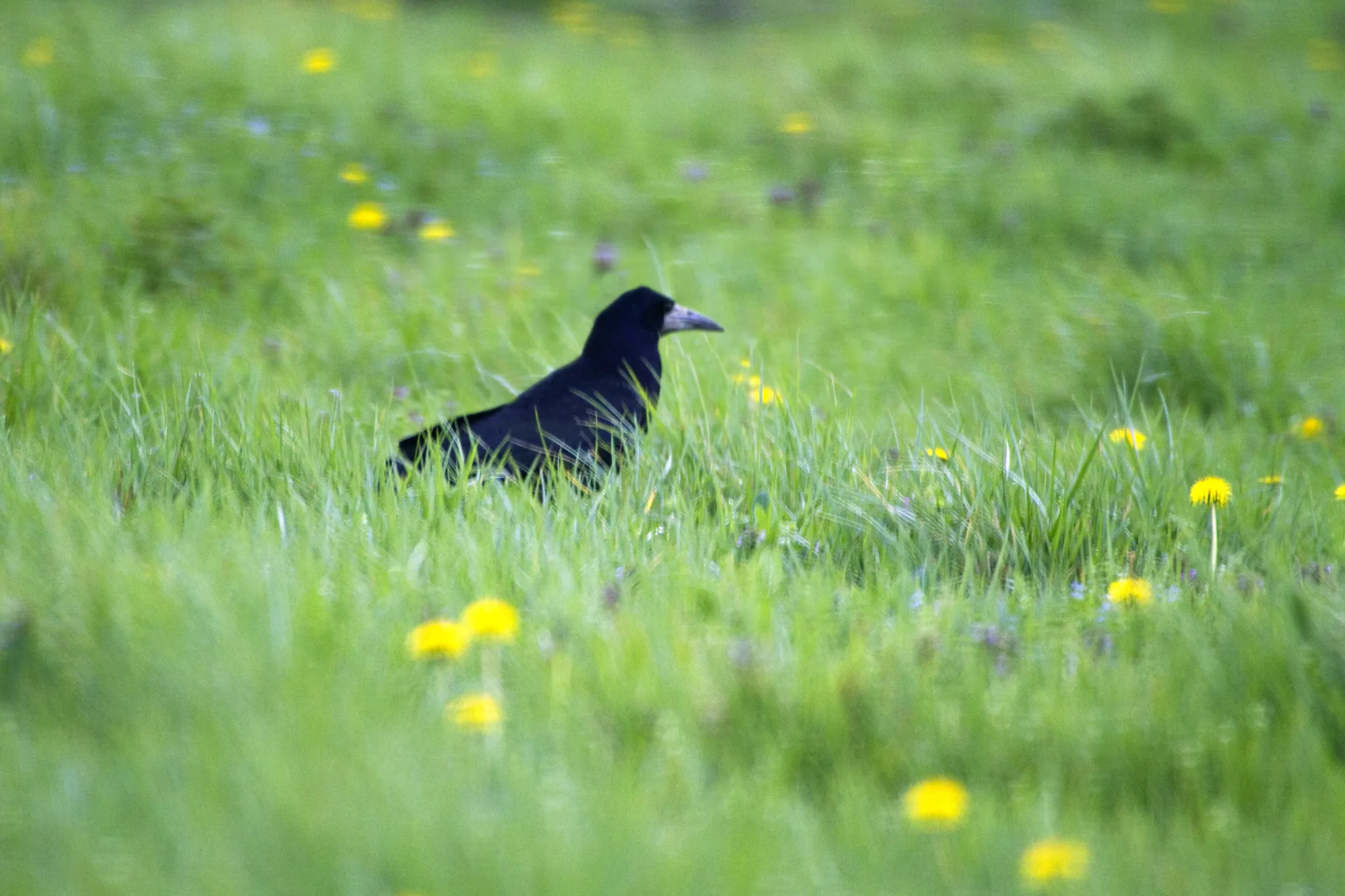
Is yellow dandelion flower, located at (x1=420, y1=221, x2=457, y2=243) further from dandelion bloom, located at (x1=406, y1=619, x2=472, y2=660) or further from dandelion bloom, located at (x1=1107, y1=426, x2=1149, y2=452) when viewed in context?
dandelion bloom, located at (x1=406, y1=619, x2=472, y2=660)

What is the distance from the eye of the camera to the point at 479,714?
1819 millimetres

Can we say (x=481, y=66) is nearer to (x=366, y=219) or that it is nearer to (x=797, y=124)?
(x=797, y=124)

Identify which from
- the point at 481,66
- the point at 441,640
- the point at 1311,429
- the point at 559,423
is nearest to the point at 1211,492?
the point at 1311,429

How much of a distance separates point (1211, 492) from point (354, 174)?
4.17 meters

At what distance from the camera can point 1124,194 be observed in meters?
6.16

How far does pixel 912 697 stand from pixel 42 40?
6.52 m

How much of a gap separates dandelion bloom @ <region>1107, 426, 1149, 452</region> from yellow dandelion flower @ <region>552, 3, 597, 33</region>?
688 centimetres

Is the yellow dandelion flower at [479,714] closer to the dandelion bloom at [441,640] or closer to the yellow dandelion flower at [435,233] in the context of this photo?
the dandelion bloom at [441,640]

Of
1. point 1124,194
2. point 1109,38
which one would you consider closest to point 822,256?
point 1124,194

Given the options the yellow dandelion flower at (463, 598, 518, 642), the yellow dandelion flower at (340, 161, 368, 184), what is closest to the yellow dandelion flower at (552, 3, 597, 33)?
the yellow dandelion flower at (340, 161, 368, 184)

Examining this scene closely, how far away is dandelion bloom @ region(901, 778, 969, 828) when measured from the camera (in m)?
1.61

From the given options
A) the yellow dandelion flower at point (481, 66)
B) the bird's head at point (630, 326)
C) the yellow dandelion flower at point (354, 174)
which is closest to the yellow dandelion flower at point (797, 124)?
the yellow dandelion flower at point (481, 66)

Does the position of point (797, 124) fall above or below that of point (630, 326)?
above

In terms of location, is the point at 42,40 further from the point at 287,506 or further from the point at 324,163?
the point at 287,506
